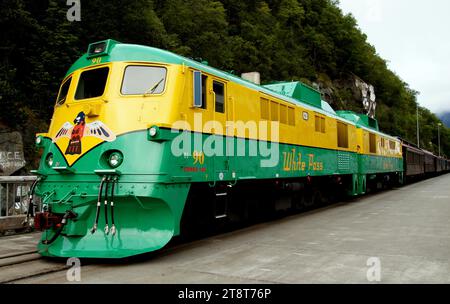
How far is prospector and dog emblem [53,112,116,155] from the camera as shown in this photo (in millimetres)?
6594

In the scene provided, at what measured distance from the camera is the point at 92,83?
741 centimetres

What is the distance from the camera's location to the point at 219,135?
8008 mm

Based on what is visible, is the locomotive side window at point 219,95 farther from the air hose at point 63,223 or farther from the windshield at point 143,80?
the air hose at point 63,223

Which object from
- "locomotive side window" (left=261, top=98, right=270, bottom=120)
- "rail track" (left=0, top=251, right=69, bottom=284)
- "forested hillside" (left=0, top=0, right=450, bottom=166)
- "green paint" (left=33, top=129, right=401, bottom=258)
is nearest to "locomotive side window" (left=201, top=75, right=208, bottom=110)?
"green paint" (left=33, top=129, right=401, bottom=258)

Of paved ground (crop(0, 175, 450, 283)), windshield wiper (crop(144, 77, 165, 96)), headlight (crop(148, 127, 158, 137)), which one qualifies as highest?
windshield wiper (crop(144, 77, 165, 96))

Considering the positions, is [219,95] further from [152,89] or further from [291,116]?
[291,116]

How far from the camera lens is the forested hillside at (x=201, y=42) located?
1906cm

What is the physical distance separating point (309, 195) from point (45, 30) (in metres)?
14.1

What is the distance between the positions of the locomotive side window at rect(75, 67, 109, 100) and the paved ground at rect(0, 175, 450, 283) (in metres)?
2.96

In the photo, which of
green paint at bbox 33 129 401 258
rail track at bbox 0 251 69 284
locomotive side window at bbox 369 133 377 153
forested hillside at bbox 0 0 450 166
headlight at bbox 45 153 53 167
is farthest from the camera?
locomotive side window at bbox 369 133 377 153

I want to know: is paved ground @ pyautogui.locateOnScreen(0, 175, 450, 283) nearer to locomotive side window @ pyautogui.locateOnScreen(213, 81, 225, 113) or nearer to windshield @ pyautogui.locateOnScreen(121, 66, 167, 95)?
locomotive side window @ pyautogui.locateOnScreen(213, 81, 225, 113)

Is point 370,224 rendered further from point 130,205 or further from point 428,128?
point 428,128

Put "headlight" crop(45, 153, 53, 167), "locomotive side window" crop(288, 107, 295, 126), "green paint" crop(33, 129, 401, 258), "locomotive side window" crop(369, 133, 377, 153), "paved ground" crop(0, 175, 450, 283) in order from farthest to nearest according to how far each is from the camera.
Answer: "locomotive side window" crop(369, 133, 377, 153), "locomotive side window" crop(288, 107, 295, 126), "headlight" crop(45, 153, 53, 167), "green paint" crop(33, 129, 401, 258), "paved ground" crop(0, 175, 450, 283)

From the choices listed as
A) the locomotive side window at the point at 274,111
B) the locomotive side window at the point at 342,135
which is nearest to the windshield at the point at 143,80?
the locomotive side window at the point at 274,111
